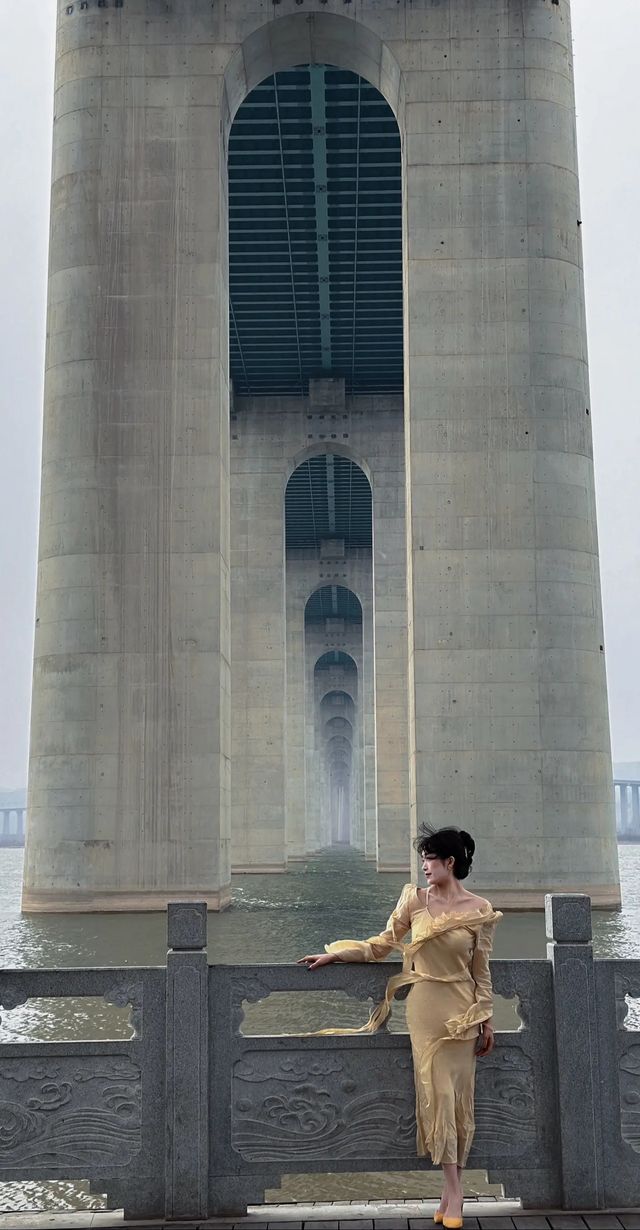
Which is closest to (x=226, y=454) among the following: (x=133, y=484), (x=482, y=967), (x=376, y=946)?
(x=133, y=484)

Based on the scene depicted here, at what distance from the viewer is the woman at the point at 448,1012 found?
5.38 meters

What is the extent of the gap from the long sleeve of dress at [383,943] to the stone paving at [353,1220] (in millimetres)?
1072

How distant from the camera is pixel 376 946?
5750 mm

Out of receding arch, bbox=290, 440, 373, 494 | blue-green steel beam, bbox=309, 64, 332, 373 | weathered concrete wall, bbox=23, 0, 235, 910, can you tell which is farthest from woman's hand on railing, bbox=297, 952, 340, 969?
receding arch, bbox=290, 440, 373, 494

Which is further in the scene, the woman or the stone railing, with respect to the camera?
the stone railing

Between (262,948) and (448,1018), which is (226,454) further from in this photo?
(448,1018)

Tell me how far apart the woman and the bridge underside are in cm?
1694

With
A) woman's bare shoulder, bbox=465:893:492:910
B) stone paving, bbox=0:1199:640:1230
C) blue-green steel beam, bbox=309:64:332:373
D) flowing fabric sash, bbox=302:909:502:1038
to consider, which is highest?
blue-green steel beam, bbox=309:64:332:373

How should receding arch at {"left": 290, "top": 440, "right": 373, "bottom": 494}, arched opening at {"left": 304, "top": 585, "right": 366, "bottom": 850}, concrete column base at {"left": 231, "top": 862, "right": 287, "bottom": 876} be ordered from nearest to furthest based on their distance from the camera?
concrete column base at {"left": 231, "top": 862, "right": 287, "bottom": 876} → receding arch at {"left": 290, "top": 440, "right": 373, "bottom": 494} → arched opening at {"left": 304, "top": 585, "right": 366, "bottom": 850}

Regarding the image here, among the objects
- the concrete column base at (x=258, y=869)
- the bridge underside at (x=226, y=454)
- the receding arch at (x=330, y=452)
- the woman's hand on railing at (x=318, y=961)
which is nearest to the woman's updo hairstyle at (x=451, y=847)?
the woman's hand on railing at (x=318, y=961)

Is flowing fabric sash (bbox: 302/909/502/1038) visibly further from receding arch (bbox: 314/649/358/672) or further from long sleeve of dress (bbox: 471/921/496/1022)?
receding arch (bbox: 314/649/358/672)

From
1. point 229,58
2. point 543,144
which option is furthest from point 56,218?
point 543,144

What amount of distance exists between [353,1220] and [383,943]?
115cm

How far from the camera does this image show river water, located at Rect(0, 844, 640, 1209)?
722 centimetres
